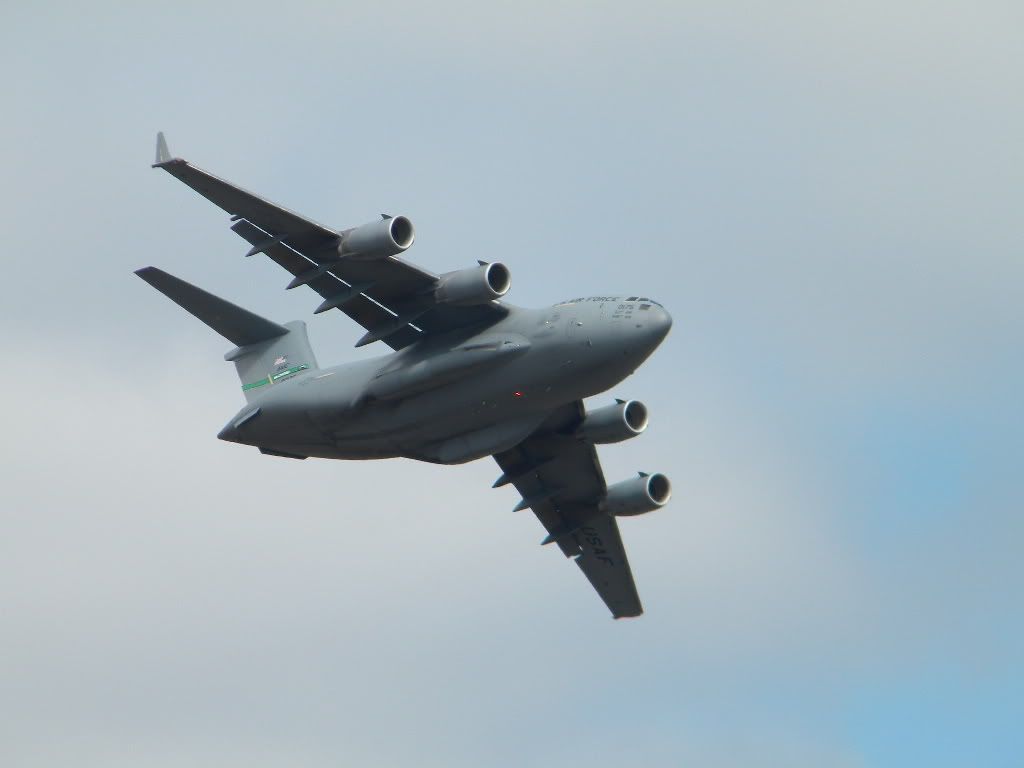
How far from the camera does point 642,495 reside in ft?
117

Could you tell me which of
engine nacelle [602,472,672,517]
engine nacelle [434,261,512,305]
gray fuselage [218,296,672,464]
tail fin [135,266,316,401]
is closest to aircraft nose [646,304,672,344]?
gray fuselage [218,296,672,464]

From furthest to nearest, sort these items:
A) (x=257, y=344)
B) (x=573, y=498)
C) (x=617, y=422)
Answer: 1. (x=573, y=498)
2. (x=257, y=344)
3. (x=617, y=422)

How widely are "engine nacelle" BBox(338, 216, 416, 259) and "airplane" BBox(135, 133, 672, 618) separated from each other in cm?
2

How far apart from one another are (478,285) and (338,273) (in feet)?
9.08

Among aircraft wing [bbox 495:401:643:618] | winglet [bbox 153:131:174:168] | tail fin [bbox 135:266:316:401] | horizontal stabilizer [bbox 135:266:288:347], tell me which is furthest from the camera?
aircraft wing [bbox 495:401:643:618]

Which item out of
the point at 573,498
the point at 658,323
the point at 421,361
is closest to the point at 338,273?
the point at 421,361

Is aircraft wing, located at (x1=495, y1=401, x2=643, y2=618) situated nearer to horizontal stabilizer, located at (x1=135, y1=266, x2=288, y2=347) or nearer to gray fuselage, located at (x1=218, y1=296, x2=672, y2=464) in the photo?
gray fuselage, located at (x1=218, y1=296, x2=672, y2=464)

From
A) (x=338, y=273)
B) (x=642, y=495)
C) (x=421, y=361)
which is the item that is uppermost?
(x=338, y=273)

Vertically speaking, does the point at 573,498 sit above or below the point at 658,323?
below

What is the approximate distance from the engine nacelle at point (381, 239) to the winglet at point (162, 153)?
3193 millimetres

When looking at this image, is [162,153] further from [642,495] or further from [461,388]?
[642,495]

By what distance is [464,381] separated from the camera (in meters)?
31.5

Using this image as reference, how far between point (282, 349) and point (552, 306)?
6.29m

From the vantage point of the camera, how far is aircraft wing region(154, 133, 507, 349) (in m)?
30.2
